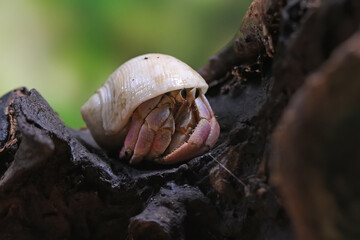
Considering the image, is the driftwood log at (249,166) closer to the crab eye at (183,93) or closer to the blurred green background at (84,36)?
the crab eye at (183,93)

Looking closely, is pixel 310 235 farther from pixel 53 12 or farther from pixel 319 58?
pixel 53 12

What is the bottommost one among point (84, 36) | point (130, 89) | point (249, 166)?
point (249, 166)

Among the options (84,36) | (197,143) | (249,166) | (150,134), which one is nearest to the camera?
(249,166)

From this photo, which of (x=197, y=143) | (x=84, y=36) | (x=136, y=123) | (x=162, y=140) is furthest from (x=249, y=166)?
(x=84, y=36)

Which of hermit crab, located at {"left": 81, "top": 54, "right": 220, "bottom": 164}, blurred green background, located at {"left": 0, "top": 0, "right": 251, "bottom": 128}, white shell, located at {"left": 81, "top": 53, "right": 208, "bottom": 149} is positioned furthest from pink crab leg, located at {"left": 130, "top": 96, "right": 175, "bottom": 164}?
blurred green background, located at {"left": 0, "top": 0, "right": 251, "bottom": 128}

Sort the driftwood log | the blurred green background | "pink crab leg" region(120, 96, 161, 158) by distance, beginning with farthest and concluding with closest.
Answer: the blurred green background
"pink crab leg" region(120, 96, 161, 158)
the driftwood log

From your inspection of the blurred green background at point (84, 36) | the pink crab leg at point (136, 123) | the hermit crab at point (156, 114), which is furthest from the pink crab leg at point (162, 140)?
the blurred green background at point (84, 36)

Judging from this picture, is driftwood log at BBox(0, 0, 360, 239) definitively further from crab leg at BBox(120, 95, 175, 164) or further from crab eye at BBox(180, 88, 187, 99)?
crab eye at BBox(180, 88, 187, 99)

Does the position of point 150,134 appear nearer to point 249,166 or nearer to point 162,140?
point 162,140
